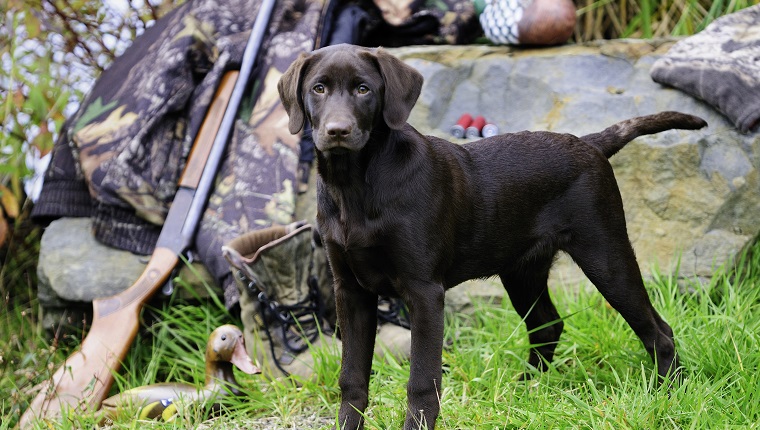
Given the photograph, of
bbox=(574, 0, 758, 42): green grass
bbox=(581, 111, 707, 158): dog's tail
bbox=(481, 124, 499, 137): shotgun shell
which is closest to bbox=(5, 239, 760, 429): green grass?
bbox=(581, 111, 707, 158): dog's tail

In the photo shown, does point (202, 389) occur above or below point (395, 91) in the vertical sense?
below

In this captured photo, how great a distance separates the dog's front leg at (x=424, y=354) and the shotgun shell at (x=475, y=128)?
83.4 inches

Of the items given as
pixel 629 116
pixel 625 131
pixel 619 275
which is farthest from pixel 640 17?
pixel 619 275

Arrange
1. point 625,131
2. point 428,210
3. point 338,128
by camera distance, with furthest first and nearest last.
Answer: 1. point 625,131
2. point 428,210
3. point 338,128

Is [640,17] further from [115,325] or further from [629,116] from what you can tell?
[115,325]

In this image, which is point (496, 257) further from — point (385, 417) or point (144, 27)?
point (144, 27)

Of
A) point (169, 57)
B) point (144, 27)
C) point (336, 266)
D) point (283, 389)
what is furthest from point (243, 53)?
point (336, 266)

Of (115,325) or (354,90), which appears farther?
(115,325)

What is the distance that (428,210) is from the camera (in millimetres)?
2896

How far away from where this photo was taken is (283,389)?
383 cm

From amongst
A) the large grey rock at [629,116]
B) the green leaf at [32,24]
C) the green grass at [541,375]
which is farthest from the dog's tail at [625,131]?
the green leaf at [32,24]

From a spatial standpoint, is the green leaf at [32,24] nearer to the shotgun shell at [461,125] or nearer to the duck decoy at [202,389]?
the duck decoy at [202,389]

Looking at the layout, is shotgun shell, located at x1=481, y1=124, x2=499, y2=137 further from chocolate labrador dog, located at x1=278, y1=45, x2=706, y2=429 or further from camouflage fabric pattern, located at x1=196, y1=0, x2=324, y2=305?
chocolate labrador dog, located at x1=278, y1=45, x2=706, y2=429

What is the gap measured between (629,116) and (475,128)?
0.84 metres
